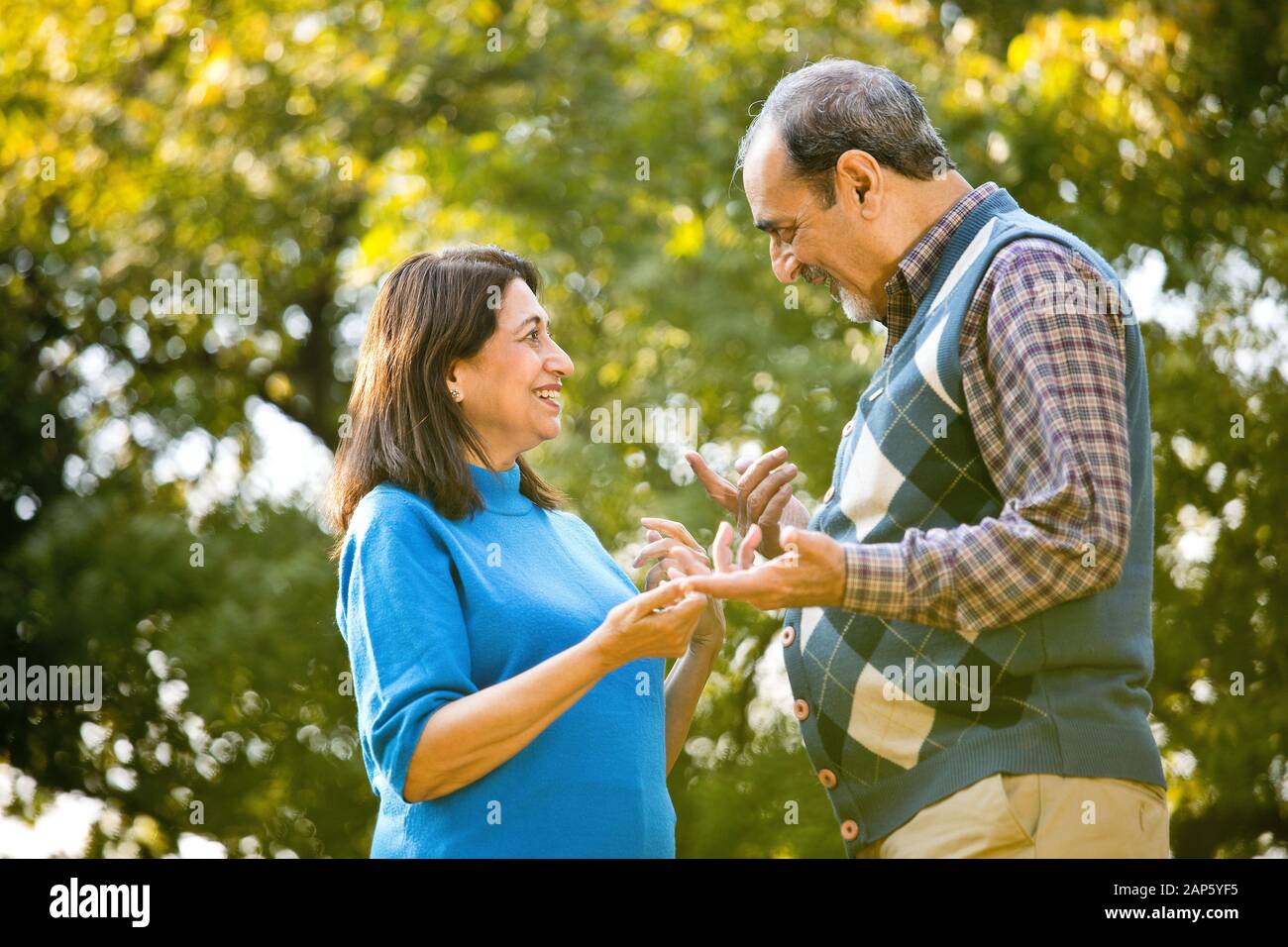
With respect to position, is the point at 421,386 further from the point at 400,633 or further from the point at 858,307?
the point at 858,307

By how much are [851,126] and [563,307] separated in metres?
5.49

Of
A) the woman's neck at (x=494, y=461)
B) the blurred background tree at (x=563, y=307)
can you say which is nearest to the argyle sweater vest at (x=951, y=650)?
the woman's neck at (x=494, y=461)

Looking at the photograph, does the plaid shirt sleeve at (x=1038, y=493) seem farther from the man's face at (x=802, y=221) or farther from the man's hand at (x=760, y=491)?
the man's hand at (x=760, y=491)

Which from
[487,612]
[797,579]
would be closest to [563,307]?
[487,612]

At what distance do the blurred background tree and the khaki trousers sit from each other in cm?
460

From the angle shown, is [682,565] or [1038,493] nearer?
[1038,493]

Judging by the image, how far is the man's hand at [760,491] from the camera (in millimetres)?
2814

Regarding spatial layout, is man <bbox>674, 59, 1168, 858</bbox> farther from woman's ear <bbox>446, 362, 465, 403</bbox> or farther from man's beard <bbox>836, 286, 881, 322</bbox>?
woman's ear <bbox>446, 362, 465, 403</bbox>

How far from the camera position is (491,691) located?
2.38 m

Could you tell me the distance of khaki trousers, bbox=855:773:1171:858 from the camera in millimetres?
2180

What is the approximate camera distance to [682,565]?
2.46m

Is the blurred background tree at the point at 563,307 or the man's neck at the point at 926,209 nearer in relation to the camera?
the man's neck at the point at 926,209

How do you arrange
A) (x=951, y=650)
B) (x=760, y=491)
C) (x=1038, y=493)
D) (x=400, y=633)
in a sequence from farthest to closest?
(x=760, y=491), (x=400, y=633), (x=951, y=650), (x=1038, y=493)
